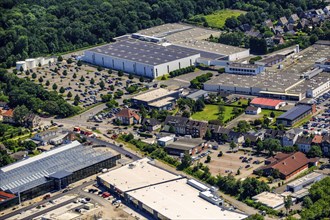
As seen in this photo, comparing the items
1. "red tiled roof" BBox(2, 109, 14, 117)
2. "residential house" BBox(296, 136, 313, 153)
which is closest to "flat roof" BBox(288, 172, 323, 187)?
"residential house" BBox(296, 136, 313, 153)

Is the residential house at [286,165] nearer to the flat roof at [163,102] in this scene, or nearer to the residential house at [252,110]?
the residential house at [252,110]

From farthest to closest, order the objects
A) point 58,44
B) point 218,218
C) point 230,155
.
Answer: point 58,44, point 230,155, point 218,218

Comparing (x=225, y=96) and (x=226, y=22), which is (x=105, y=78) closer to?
(x=225, y=96)

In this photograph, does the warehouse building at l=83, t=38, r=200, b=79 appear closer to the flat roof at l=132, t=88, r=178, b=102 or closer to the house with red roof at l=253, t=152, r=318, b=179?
the flat roof at l=132, t=88, r=178, b=102

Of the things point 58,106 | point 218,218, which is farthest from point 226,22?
point 218,218

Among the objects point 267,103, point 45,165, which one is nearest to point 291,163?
point 267,103
